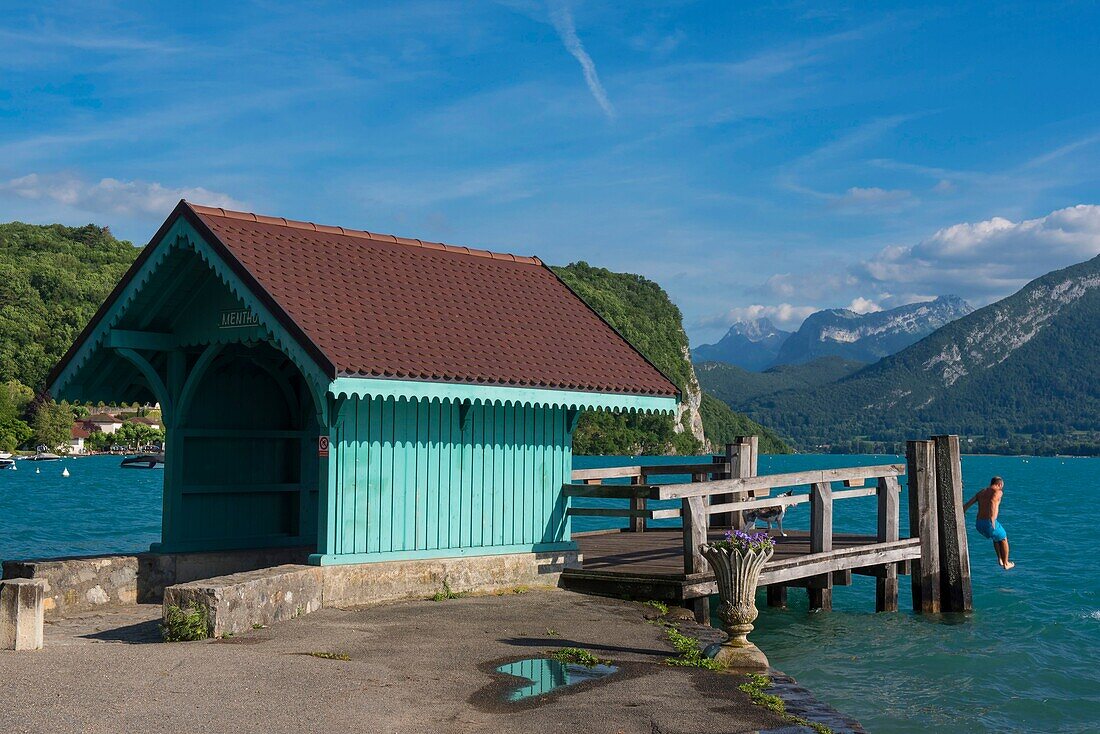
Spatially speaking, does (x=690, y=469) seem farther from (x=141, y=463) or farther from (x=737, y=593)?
(x=141, y=463)

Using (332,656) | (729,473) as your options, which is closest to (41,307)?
(729,473)

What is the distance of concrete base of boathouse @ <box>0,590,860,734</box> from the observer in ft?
28.5

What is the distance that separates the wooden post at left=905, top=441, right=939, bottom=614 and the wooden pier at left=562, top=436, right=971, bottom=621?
18 millimetres

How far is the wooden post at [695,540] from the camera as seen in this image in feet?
51.0

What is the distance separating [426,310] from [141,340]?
12.6ft

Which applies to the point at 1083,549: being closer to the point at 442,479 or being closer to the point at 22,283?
the point at 442,479

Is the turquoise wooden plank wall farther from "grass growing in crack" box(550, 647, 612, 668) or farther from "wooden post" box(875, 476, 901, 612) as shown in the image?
"wooden post" box(875, 476, 901, 612)

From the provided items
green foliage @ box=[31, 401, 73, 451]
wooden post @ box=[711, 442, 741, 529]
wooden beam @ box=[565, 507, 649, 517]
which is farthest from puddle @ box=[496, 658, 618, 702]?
green foliage @ box=[31, 401, 73, 451]

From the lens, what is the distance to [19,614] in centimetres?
1071

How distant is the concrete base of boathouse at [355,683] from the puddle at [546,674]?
5.3 inches

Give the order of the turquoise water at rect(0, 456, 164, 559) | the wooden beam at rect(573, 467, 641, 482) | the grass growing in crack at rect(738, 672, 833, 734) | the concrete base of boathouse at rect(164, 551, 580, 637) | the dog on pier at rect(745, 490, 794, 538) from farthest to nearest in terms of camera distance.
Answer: the turquoise water at rect(0, 456, 164, 559), the dog on pier at rect(745, 490, 794, 538), the wooden beam at rect(573, 467, 641, 482), the concrete base of boathouse at rect(164, 551, 580, 637), the grass growing in crack at rect(738, 672, 833, 734)

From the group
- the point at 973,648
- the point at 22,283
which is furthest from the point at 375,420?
the point at 22,283

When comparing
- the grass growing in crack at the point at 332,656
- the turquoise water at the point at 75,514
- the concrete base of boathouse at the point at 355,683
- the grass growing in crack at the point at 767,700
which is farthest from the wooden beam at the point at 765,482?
the turquoise water at the point at 75,514

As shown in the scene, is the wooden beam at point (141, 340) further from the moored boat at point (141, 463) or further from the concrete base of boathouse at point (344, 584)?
the moored boat at point (141, 463)
